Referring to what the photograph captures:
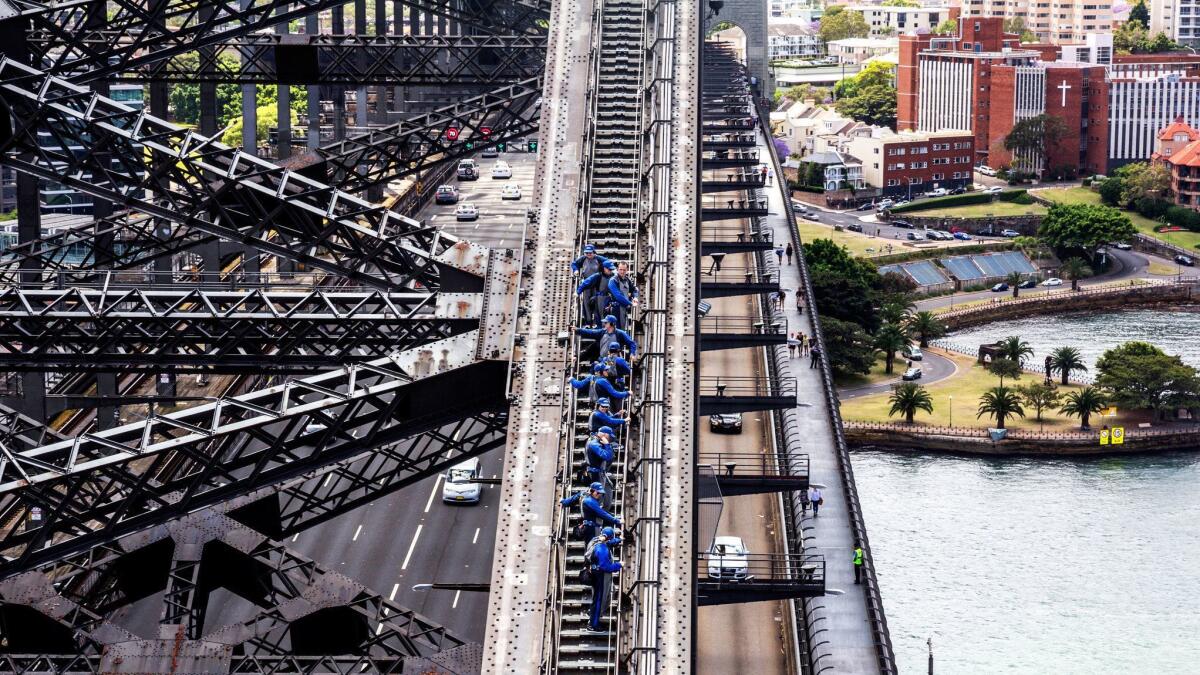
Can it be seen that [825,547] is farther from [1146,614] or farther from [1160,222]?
[1160,222]

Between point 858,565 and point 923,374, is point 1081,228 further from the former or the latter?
point 858,565

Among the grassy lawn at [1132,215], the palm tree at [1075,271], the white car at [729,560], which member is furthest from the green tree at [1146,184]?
the white car at [729,560]

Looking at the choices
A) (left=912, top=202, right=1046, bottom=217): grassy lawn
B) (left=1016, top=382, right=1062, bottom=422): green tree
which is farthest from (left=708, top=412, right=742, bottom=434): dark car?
(left=912, top=202, right=1046, bottom=217): grassy lawn

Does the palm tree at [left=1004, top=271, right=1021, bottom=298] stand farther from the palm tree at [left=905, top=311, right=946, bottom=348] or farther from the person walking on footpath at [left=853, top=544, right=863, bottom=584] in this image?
the person walking on footpath at [left=853, top=544, right=863, bottom=584]

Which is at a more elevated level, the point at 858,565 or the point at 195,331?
the point at 195,331

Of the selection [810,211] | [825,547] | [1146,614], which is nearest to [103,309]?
[825,547]

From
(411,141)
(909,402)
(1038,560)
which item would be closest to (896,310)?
(909,402)
